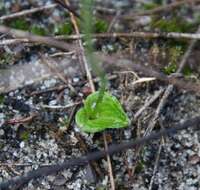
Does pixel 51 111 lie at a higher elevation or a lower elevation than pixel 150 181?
higher

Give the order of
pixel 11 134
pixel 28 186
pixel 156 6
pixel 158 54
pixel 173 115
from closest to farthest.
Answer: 1. pixel 28 186
2. pixel 11 134
3. pixel 173 115
4. pixel 158 54
5. pixel 156 6

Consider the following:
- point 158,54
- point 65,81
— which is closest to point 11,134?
point 65,81

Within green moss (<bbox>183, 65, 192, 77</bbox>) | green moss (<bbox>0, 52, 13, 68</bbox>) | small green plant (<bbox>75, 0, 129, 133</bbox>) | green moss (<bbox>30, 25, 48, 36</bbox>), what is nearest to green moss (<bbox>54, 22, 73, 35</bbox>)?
green moss (<bbox>30, 25, 48, 36</bbox>)

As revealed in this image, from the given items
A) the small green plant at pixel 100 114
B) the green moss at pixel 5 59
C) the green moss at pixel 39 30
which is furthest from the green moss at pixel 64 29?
the small green plant at pixel 100 114

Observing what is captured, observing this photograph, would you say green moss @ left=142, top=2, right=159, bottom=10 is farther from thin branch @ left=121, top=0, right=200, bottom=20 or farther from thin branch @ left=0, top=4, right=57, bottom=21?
A: thin branch @ left=0, top=4, right=57, bottom=21

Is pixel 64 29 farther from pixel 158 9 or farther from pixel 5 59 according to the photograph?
pixel 158 9

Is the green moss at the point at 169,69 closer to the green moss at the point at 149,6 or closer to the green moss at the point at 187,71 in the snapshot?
the green moss at the point at 187,71

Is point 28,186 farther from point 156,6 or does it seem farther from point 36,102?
point 156,6
